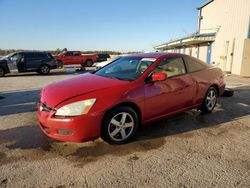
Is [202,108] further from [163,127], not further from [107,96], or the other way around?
[107,96]

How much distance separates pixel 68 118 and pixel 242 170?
2.47 metres

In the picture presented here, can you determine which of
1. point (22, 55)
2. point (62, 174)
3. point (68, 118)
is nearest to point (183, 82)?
point (68, 118)

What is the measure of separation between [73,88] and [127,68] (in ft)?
4.27

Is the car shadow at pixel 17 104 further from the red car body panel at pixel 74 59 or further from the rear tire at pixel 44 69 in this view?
the red car body panel at pixel 74 59

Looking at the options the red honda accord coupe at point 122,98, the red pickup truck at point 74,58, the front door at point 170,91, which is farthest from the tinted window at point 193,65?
the red pickup truck at point 74,58

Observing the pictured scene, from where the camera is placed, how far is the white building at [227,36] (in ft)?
43.7

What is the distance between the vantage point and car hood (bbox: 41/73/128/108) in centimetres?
335

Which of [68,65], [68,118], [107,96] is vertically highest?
[107,96]

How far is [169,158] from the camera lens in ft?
10.4

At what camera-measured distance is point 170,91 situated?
4.05 metres

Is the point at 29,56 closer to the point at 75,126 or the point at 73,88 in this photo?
the point at 73,88

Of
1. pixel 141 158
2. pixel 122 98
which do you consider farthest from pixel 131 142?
pixel 122 98

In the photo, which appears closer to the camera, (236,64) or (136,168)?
(136,168)

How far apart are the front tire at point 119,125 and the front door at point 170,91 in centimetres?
32
